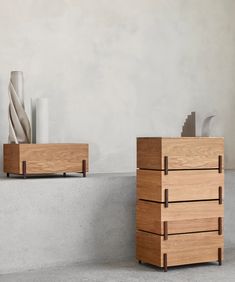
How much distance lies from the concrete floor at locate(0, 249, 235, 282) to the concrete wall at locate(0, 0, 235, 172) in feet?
3.37

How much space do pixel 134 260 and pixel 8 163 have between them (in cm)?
120

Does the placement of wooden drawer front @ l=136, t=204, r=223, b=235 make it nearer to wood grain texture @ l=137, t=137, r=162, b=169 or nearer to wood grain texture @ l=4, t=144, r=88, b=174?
wood grain texture @ l=137, t=137, r=162, b=169

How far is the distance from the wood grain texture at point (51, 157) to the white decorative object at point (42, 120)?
6.3 inches

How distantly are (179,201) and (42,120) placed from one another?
46.1 inches

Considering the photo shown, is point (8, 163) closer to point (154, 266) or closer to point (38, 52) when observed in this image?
point (38, 52)

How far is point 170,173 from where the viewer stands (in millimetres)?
4312

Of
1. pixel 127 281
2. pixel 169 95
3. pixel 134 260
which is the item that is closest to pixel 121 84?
pixel 169 95

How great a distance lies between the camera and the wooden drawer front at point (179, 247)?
14.1 feet

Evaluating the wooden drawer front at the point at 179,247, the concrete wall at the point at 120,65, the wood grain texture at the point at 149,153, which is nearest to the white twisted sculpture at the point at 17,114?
the concrete wall at the point at 120,65

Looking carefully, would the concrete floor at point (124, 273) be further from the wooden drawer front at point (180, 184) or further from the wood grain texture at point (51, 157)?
the wood grain texture at point (51, 157)

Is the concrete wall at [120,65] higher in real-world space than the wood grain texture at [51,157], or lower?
higher

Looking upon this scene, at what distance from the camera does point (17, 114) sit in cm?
450

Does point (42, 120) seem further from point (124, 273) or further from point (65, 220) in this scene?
point (124, 273)

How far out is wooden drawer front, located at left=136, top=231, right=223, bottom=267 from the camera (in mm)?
4305
